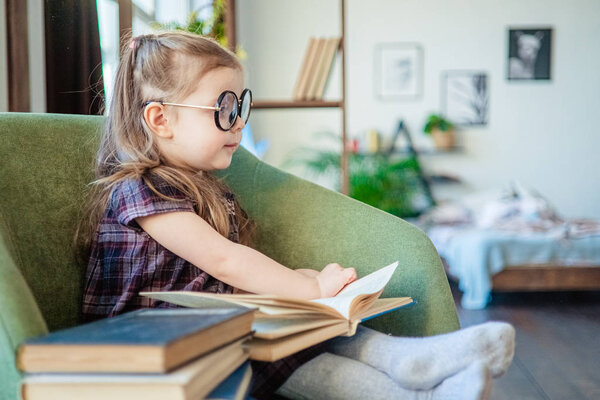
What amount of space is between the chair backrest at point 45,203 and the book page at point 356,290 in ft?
1.45

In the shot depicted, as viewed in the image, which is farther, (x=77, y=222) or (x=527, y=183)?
(x=527, y=183)

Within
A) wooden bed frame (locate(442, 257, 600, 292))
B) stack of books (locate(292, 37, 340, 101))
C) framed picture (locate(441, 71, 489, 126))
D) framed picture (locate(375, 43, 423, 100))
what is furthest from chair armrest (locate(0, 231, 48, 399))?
framed picture (locate(441, 71, 489, 126))

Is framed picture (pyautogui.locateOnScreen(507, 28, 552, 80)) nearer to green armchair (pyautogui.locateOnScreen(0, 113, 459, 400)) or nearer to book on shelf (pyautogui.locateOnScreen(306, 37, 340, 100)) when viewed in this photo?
book on shelf (pyautogui.locateOnScreen(306, 37, 340, 100))

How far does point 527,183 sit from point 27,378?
5.51 metres

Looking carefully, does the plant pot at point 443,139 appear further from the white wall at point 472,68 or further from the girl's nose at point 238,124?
the girl's nose at point 238,124

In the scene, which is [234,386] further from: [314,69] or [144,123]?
[314,69]

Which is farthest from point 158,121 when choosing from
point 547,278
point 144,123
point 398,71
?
point 398,71

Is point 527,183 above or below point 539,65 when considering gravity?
below

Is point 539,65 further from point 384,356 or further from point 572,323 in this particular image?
point 384,356

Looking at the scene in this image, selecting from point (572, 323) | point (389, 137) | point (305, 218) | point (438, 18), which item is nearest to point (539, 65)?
point (438, 18)

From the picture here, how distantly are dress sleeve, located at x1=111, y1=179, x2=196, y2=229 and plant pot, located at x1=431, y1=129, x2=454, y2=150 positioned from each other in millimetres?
4565

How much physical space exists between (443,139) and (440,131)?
0.24ft

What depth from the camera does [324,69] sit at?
2893 mm

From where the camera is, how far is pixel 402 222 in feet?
3.77
